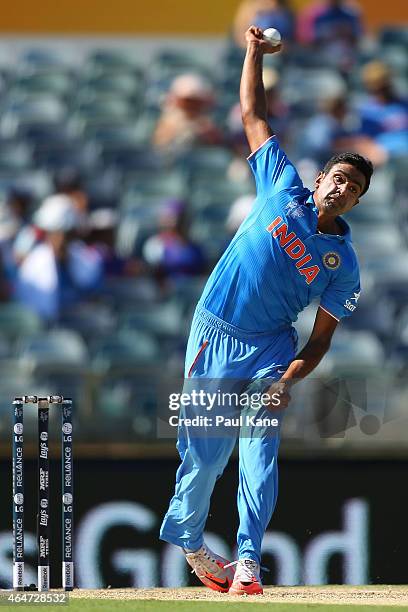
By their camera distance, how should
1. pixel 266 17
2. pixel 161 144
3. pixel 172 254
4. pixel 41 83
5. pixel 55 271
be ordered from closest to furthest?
pixel 55 271
pixel 172 254
pixel 161 144
pixel 266 17
pixel 41 83

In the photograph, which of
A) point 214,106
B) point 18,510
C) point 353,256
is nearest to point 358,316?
point 214,106

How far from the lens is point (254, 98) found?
5.95 meters

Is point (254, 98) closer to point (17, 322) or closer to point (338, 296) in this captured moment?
point (338, 296)

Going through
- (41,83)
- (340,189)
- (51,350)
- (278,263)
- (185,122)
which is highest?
(41,83)

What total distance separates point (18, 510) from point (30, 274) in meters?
4.78

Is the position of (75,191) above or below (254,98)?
above

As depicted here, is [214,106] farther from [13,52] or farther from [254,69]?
[254,69]

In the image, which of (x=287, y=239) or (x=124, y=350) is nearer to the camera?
(x=287, y=239)

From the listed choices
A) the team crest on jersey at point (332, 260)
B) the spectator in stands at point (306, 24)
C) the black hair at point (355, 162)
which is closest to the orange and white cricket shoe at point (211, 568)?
the team crest on jersey at point (332, 260)

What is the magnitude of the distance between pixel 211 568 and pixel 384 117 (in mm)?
7621

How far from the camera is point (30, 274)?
10.1 metres

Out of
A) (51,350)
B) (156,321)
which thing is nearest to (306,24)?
(156,321)

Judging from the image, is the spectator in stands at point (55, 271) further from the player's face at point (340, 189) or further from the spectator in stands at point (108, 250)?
the player's face at point (340, 189)

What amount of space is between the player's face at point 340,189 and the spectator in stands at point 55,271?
15.1 ft
